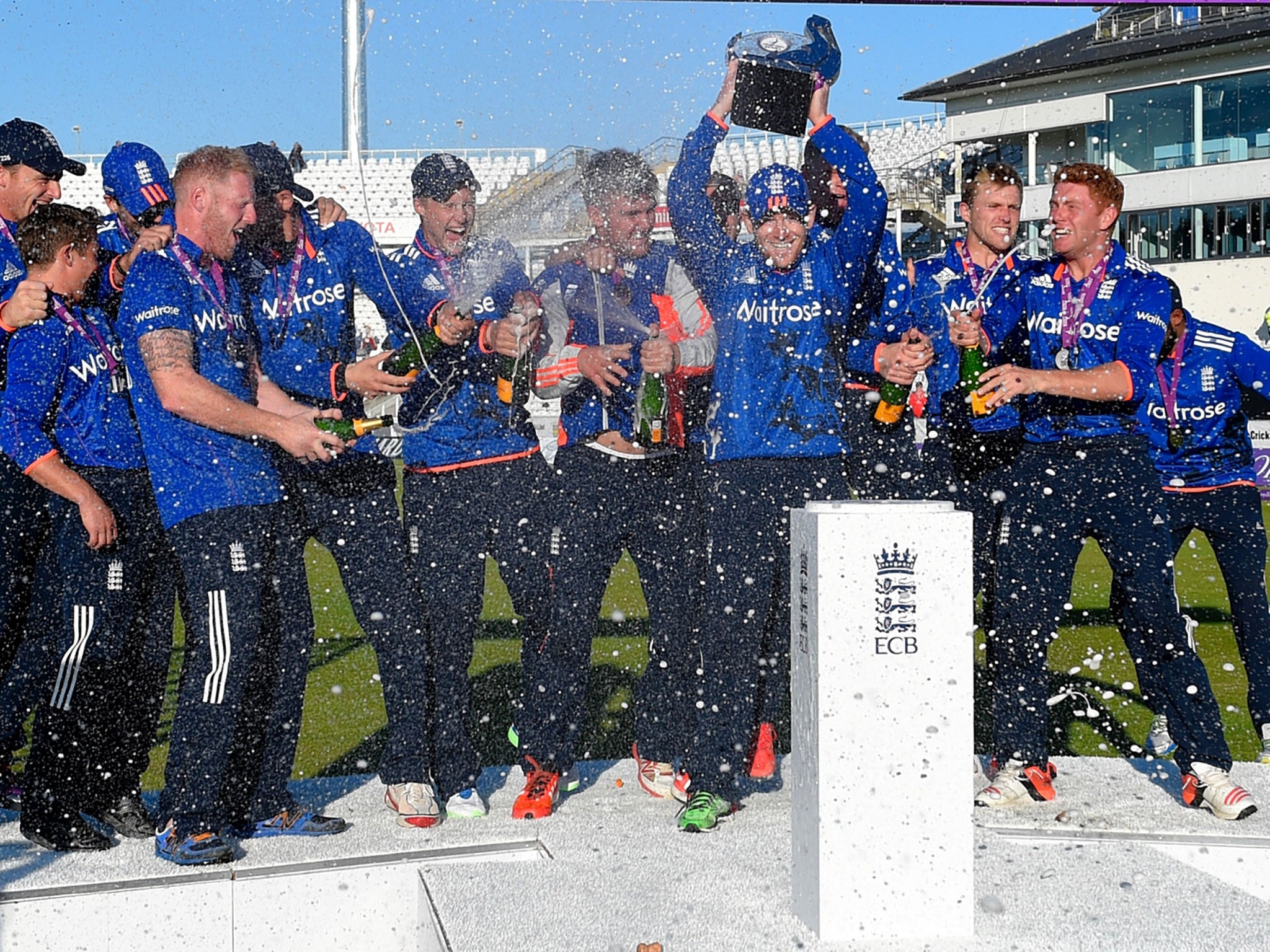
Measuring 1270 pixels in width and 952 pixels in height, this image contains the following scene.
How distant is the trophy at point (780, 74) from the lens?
4.50 m

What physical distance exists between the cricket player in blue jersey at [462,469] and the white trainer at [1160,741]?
257 centimetres

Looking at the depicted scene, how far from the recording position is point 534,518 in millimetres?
4738

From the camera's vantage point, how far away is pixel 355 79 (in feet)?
14.6

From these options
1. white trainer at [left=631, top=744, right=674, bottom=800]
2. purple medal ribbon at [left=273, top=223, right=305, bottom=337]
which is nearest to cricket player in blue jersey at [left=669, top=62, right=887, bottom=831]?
white trainer at [left=631, top=744, right=674, bottom=800]

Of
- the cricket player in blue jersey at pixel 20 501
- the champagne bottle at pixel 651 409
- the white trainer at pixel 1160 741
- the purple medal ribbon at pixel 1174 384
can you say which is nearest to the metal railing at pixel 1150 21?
the purple medal ribbon at pixel 1174 384

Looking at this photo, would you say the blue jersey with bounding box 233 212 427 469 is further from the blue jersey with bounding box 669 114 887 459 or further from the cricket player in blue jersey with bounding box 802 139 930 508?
the cricket player in blue jersey with bounding box 802 139 930 508

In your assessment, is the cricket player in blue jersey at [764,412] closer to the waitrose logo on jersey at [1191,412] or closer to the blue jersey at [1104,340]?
the blue jersey at [1104,340]

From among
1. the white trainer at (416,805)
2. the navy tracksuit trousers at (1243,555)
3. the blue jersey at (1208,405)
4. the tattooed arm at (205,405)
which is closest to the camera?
the tattooed arm at (205,405)

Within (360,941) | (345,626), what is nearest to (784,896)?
(360,941)

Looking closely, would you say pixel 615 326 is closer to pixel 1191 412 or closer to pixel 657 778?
pixel 657 778

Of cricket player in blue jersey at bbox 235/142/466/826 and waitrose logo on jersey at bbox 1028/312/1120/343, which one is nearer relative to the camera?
cricket player in blue jersey at bbox 235/142/466/826

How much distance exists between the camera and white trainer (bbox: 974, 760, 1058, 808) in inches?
180

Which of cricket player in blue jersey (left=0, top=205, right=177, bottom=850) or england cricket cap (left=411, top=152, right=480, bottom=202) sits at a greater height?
england cricket cap (left=411, top=152, right=480, bottom=202)

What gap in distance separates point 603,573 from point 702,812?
89 cm
